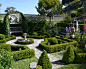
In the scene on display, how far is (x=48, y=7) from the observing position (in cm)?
2064

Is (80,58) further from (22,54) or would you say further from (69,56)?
(22,54)

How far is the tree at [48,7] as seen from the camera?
20609mm

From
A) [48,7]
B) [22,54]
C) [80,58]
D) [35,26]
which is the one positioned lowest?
[80,58]

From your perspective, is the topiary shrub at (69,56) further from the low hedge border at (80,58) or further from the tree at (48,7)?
the tree at (48,7)

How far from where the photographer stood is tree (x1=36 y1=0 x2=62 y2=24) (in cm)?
2061

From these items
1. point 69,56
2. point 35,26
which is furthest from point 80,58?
point 35,26

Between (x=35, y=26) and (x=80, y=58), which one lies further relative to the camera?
(x=35, y=26)

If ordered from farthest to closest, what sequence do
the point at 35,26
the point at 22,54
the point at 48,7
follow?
1. the point at 48,7
2. the point at 35,26
3. the point at 22,54

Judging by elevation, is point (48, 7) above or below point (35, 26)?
above

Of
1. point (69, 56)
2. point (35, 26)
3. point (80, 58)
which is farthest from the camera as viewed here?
point (35, 26)

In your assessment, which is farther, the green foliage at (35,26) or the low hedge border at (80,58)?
the green foliage at (35,26)

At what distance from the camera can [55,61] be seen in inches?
267

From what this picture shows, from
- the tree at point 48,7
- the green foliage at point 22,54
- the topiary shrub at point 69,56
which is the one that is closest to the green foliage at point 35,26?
the tree at point 48,7

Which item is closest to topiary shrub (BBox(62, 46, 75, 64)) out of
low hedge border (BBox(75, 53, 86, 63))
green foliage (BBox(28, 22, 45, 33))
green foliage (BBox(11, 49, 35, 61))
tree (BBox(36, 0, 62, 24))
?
low hedge border (BBox(75, 53, 86, 63))
